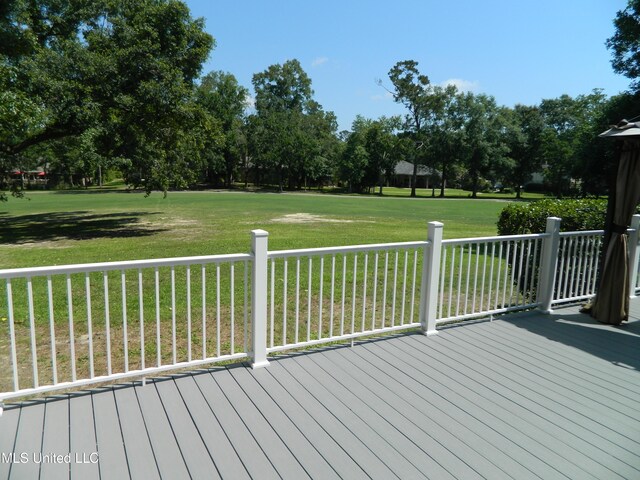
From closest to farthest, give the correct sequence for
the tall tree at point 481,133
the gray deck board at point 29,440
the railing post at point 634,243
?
the gray deck board at point 29,440 < the railing post at point 634,243 < the tall tree at point 481,133

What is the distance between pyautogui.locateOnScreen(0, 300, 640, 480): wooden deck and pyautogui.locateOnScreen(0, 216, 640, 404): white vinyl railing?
262 millimetres

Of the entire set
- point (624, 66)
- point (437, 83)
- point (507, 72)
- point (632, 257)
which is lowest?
point (632, 257)

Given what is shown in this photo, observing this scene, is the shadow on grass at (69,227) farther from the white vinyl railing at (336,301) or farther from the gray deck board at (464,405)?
the gray deck board at (464,405)

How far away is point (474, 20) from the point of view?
8523 mm

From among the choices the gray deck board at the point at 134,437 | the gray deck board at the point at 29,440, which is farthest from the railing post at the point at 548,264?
the gray deck board at the point at 29,440

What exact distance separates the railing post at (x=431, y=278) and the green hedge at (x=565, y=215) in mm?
2903

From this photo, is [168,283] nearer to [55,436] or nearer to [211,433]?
[55,436]

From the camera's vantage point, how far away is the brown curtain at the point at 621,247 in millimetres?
4355

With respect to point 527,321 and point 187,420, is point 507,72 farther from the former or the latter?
point 187,420

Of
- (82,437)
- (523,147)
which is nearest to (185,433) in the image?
(82,437)

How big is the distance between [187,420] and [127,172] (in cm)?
1504

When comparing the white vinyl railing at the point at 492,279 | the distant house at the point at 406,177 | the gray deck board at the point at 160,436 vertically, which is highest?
the distant house at the point at 406,177

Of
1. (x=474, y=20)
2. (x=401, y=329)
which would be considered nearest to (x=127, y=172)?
(x=474, y=20)

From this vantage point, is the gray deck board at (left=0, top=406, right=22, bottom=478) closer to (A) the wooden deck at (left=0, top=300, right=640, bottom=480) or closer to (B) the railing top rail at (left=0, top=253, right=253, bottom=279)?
(A) the wooden deck at (left=0, top=300, right=640, bottom=480)
